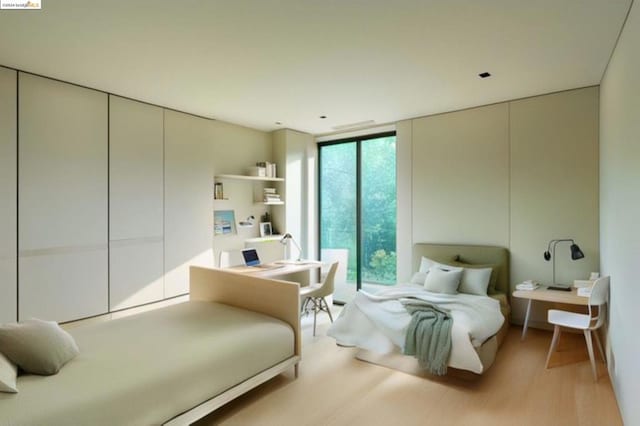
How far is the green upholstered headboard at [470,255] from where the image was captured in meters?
4.23

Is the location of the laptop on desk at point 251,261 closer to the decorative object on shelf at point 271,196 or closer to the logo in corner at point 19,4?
the decorative object on shelf at point 271,196

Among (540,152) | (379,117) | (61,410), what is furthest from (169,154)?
(540,152)

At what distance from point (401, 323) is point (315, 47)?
7.82 ft

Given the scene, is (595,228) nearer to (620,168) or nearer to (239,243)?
(620,168)

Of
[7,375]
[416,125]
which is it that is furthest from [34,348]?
[416,125]

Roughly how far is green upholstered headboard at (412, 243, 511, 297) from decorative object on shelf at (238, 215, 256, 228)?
7.88 ft

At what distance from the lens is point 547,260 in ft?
13.2

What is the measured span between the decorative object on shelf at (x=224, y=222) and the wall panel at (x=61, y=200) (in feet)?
4.88

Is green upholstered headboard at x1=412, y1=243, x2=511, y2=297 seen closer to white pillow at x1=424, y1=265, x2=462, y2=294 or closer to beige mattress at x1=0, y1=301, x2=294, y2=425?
white pillow at x1=424, y1=265, x2=462, y2=294

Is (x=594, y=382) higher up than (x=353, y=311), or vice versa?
(x=353, y=311)

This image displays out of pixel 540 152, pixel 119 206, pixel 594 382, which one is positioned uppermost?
pixel 540 152

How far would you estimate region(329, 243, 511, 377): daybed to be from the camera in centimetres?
281

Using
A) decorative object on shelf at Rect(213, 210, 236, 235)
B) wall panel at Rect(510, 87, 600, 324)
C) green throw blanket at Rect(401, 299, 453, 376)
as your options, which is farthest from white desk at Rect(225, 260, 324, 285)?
wall panel at Rect(510, 87, 600, 324)

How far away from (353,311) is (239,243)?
2.36 metres
